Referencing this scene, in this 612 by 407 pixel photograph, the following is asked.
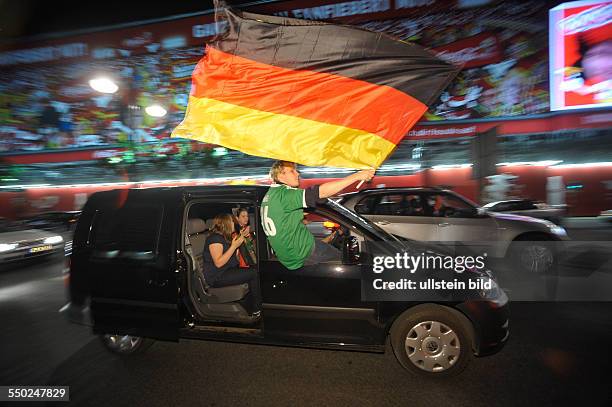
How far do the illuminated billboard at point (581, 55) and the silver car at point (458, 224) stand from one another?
49.7 feet

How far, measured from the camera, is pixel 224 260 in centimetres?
376

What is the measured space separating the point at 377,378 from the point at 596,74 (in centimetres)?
2233

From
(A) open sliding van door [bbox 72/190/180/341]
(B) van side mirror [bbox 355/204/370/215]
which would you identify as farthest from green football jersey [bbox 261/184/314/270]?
(B) van side mirror [bbox 355/204/370/215]

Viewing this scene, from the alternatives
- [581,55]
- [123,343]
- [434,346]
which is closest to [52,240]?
[123,343]

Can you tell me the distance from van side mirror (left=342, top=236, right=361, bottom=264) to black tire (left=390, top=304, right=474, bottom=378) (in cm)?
76

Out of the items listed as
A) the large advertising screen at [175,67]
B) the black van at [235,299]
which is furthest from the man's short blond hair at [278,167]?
the large advertising screen at [175,67]

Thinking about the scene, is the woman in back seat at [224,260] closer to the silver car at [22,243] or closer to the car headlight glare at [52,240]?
the silver car at [22,243]

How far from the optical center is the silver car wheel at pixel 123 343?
391cm

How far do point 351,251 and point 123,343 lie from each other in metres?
2.83

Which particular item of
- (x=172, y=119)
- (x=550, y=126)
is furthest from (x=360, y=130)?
(x=172, y=119)

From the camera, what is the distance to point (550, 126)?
1805 centimetres

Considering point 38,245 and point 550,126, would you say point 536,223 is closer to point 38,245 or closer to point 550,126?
point 38,245

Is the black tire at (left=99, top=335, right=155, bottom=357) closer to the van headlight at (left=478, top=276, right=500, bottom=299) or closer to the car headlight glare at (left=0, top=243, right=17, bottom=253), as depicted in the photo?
the van headlight at (left=478, top=276, right=500, bottom=299)

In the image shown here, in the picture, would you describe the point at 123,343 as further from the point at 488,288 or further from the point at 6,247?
the point at 6,247
